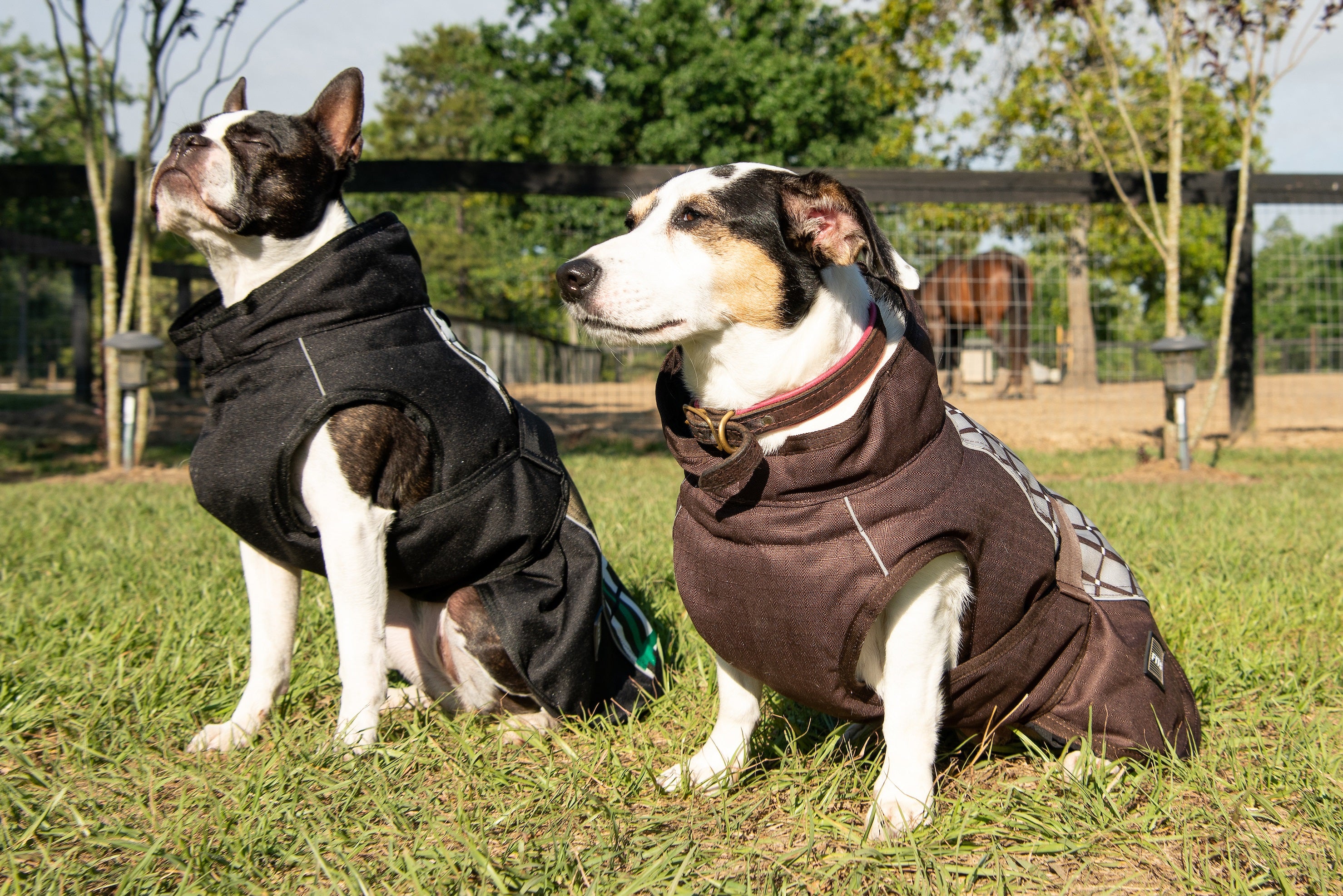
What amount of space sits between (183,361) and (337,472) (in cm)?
1204

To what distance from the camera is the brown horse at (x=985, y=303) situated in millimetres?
11352

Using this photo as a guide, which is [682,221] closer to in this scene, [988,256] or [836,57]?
[988,256]

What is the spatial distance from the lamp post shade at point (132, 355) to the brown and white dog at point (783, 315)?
635 cm

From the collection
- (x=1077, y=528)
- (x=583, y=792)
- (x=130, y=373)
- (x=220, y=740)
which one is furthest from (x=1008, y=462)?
(x=130, y=373)

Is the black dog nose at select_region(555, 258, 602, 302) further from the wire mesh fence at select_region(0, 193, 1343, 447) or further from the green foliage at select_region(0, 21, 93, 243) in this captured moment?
the green foliage at select_region(0, 21, 93, 243)

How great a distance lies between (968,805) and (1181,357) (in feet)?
21.9

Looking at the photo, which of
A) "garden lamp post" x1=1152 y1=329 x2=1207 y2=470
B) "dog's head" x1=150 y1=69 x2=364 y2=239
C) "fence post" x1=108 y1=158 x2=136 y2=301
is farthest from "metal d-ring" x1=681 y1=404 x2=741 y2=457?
"fence post" x1=108 y1=158 x2=136 y2=301

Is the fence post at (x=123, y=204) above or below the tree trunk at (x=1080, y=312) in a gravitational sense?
above

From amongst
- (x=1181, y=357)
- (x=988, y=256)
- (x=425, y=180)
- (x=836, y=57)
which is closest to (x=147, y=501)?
(x=425, y=180)

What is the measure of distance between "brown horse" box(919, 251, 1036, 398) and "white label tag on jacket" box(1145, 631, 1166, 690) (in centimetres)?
878

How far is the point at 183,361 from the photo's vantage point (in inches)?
490

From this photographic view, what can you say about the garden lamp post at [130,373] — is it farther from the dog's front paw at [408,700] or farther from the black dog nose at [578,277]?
the black dog nose at [578,277]

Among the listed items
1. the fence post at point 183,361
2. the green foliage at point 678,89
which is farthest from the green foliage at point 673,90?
the fence post at point 183,361

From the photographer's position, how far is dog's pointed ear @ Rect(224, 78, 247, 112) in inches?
112
